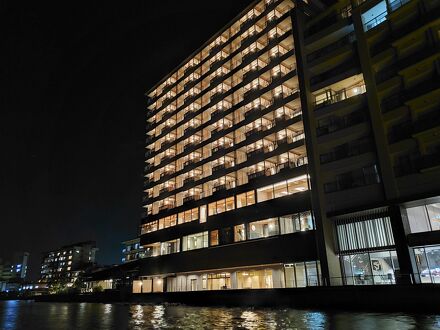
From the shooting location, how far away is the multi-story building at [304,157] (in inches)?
1444

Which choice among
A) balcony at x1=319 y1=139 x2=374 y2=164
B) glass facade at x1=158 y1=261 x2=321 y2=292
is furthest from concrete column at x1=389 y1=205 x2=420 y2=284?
glass facade at x1=158 y1=261 x2=321 y2=292

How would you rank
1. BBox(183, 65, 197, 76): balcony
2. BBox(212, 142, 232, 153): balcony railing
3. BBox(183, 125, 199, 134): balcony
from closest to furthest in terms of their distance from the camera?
1. BBox(212, 142, 232, 153): balcony railing
2. BBox(183, 125, 199, 134): balcony
3. BBox(183, 65, 197, 76): balcony

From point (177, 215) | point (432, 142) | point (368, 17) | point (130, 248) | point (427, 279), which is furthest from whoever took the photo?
point (130, 248)

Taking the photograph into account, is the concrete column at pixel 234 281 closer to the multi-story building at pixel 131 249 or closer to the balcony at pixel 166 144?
the balcony at pixel 166 144

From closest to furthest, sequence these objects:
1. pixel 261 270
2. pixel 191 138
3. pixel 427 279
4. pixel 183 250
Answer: pixel 427 279, pixel 261 270, pixel 183 250, pixel 191 138

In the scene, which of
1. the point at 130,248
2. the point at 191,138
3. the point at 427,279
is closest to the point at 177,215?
the point at 191,138

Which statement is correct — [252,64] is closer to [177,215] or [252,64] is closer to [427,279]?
[177,215]

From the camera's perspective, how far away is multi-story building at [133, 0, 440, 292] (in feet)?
120

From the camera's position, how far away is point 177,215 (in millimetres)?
67562

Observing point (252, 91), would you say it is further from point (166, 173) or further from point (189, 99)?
point (166, 173)

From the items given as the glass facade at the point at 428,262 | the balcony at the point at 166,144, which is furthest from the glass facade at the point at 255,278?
the balcony at the point at 166,144

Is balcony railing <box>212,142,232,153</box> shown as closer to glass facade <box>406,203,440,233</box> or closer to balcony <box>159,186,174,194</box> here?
balcony <box>159,186,174,194</box>

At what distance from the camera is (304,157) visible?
4931cm

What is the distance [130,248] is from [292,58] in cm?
12322
